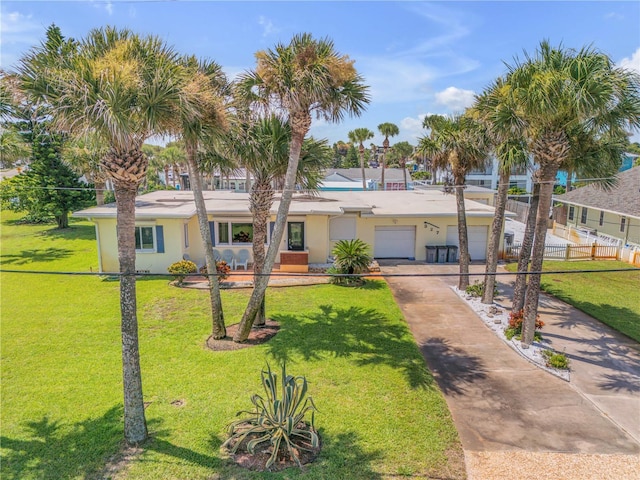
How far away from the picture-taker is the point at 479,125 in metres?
14.7

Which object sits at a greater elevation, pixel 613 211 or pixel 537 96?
pixel 537 96

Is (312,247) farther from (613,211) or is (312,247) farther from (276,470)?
(613,211)

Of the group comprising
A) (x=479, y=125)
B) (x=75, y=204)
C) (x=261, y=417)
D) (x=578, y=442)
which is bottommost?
(x=578, y=442)

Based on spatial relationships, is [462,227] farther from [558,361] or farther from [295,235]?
[295,235]

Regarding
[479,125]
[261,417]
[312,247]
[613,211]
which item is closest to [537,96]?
[479,125]

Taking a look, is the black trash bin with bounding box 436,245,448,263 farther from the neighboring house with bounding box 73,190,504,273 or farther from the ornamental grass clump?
the ornamental grass clump

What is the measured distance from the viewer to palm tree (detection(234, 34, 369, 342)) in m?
10.0

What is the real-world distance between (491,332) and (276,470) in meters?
8.94

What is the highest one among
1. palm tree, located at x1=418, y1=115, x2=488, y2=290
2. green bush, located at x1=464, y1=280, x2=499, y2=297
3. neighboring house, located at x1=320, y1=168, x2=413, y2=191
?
palm tree, located at x1=418, y1=115, x2=488, y2=290

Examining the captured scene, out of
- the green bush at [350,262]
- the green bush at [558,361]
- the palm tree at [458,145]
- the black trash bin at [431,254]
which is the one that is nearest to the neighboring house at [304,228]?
the black trash bin at [431,254]

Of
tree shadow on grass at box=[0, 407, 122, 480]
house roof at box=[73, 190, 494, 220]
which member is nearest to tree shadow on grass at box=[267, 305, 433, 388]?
tree shadow on grass at box=[0, 407, 122, 480]

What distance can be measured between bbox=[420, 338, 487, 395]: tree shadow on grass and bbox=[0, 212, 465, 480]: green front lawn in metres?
0.36

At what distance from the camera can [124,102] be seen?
671 centimetres

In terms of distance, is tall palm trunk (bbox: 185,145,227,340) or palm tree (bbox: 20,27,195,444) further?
tall palm trunk (bbox: 185,145,227,340)
